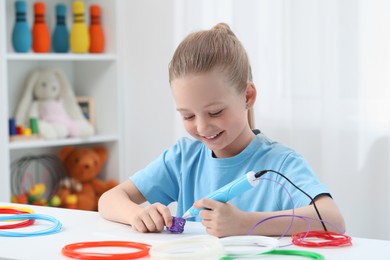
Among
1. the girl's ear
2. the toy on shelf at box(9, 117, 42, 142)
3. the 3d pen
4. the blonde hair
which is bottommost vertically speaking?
the toy on shelf at box(9, 117, 42, 142)

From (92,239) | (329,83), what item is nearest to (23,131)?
(329,83)

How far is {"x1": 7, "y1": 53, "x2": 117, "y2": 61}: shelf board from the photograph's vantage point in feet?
9.70

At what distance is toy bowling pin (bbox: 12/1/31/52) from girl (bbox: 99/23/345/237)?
1609mm

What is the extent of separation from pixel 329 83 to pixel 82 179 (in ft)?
4.42

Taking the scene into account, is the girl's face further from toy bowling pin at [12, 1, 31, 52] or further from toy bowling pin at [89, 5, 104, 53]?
toy bowling pin at [89, 5, 104, 53]

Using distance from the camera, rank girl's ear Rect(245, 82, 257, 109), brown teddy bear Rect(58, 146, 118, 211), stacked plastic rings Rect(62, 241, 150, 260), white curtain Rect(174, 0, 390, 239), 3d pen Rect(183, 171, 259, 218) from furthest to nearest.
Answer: brown teddy bear Rect(58, 146, 118, 211) → white curtain Rect(174, 0, 390, 239) → girl's ear Rect(245, 82, 257, 109) → 3d pen Rect(183, 171, 259, 218) → stacked plastic rings Rect(62, 241, 150, 260)

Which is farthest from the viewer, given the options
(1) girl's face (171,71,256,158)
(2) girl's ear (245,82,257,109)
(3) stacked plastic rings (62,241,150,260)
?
(2) girl's ear (245,82,257,109)

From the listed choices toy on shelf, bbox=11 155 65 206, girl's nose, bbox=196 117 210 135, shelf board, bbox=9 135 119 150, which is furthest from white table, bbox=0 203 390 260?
toy on shelf, bbox=11 155 65 206

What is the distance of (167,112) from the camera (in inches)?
124

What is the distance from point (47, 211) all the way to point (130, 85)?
191 centimetres

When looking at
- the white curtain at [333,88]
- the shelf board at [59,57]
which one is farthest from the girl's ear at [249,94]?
the shelf board at [59,57]

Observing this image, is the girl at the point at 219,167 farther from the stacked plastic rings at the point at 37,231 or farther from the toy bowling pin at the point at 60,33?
the toy bowling pin at the point at 60,33

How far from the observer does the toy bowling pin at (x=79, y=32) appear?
10.5 ft

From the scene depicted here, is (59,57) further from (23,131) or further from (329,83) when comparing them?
(329,83)
